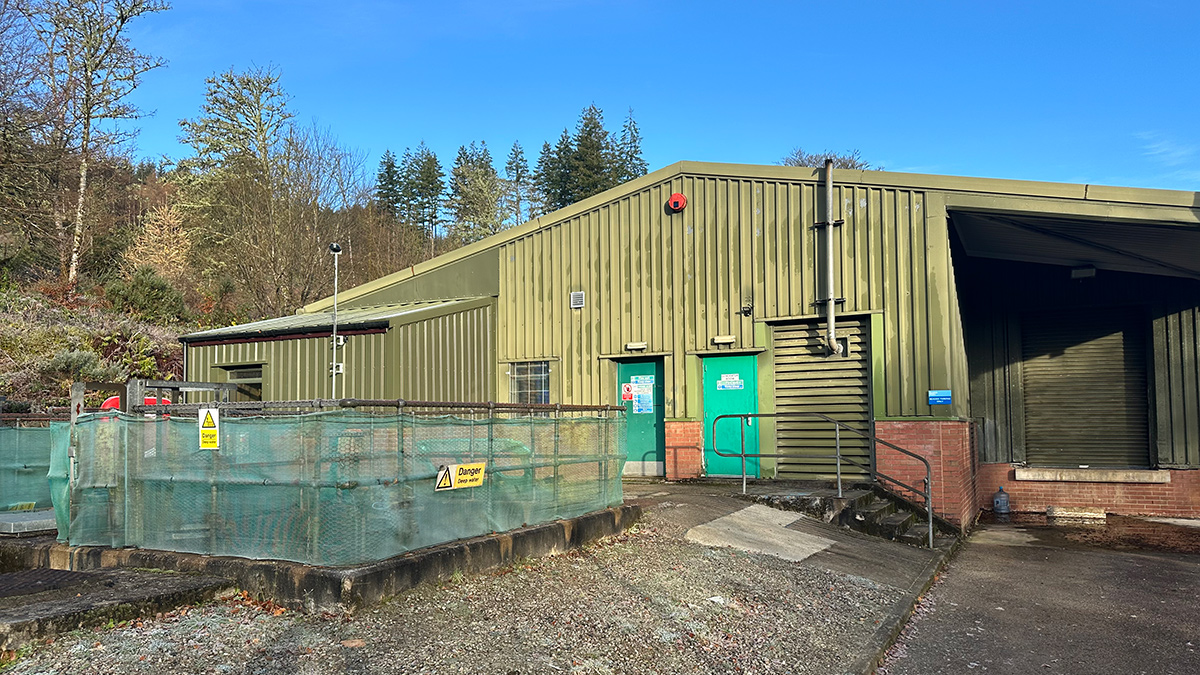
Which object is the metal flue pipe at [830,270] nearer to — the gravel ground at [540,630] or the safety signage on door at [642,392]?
the safety signage on door at [642,392]

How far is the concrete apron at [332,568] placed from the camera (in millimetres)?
6102

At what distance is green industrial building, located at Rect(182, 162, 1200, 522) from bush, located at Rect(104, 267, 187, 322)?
26.4ft

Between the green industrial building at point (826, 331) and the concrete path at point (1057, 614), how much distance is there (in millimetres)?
2151

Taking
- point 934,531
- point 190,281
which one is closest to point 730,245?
point 934,531

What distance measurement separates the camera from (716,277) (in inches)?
574

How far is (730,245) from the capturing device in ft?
47.5

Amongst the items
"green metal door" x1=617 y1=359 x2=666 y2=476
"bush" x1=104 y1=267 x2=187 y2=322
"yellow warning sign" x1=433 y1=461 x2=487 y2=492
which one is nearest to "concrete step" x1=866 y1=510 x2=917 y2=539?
"green metal door" x1=617 y1=359 x2=666 y2=476

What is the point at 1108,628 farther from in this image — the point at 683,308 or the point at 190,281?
the point at 190,281

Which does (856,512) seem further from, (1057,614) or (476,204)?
(476,204)

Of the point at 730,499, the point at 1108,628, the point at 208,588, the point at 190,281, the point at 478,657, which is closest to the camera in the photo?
the point at 478,657

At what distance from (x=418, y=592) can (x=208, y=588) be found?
155 centimetres

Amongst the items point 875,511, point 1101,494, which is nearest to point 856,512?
point 875,511

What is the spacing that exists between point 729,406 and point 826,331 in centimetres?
204

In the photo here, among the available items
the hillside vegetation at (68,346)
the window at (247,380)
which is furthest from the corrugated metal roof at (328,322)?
the hillside vegetation at (68,346)
